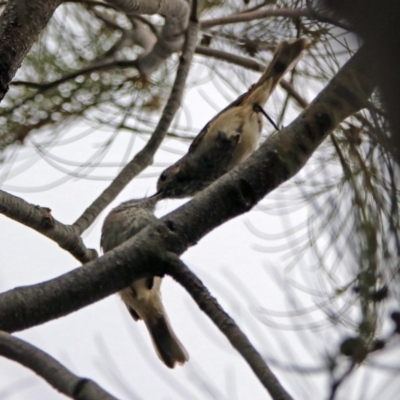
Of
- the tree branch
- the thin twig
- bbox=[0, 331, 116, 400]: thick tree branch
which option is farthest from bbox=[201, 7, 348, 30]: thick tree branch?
bbox=[0, 331, 116, 400]: thick tree branch

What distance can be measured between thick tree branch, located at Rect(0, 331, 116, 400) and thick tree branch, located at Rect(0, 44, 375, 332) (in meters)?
0.22

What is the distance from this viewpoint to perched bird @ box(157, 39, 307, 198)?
143 inches

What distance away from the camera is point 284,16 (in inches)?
129

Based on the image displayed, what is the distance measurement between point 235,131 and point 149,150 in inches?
20.2

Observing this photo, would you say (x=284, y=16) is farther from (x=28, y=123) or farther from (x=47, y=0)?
(x=28, y=123)

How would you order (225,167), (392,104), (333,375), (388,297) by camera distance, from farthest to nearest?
(225,167)
(388,297)
(333,375)
(392,104)

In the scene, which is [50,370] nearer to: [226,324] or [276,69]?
[226,324]

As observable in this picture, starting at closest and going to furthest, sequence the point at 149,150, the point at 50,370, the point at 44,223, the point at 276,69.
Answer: the point at 50,370 → the point at 44,223 → the point at 149,150 → the point at 276,69

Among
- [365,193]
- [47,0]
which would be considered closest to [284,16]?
[47,0]

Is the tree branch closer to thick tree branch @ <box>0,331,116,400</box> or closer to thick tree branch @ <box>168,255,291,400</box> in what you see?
thick tree branch @ <box>168,255,291,400</box>

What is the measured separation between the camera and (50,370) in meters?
1.62

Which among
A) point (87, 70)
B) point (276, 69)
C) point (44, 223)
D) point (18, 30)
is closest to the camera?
point (18, 30)

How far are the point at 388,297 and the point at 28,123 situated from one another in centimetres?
313

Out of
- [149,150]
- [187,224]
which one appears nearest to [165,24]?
[149,150]
